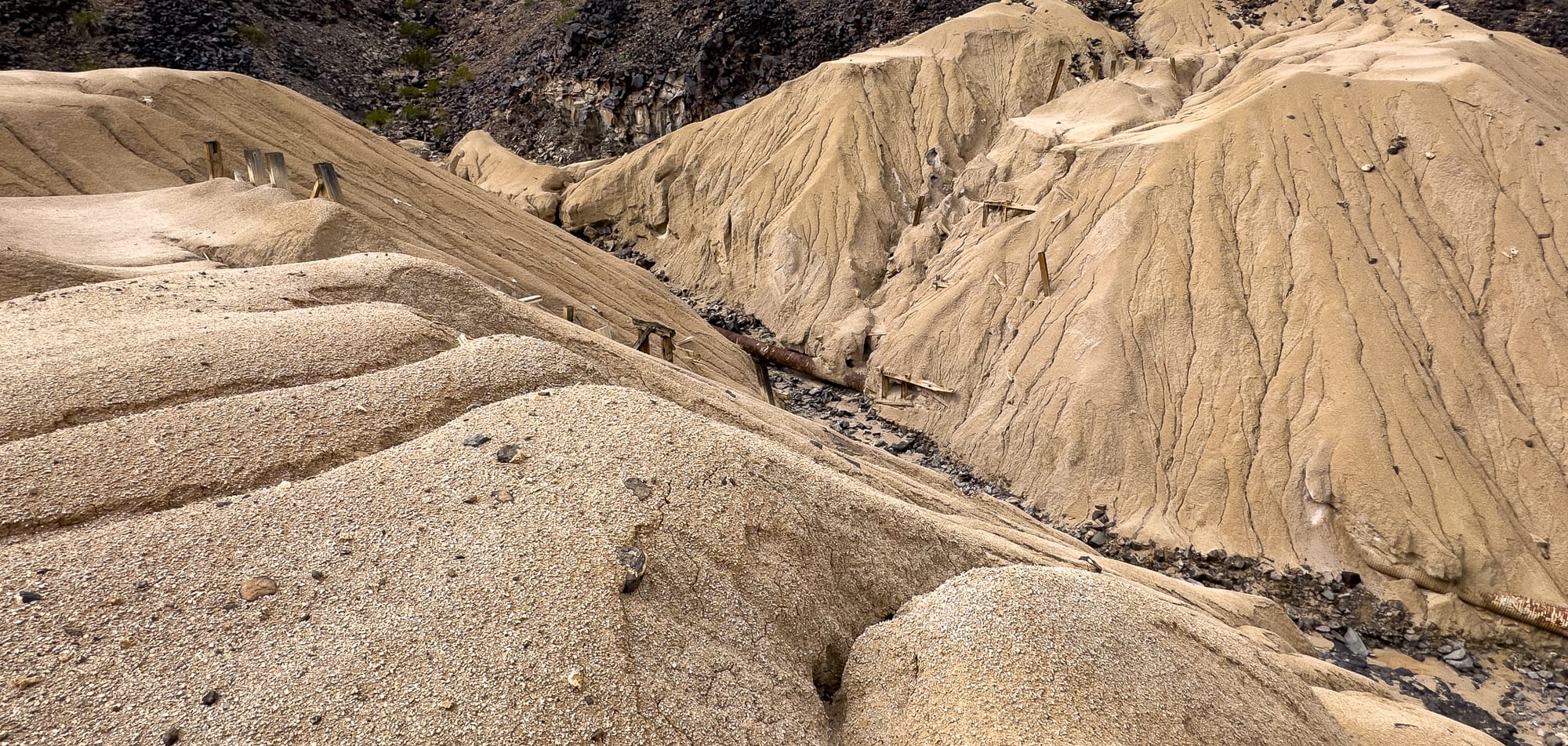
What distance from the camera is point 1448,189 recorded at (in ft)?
38.7

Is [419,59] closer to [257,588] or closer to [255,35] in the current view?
[255,35]

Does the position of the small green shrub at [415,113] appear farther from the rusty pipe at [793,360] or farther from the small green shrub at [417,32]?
the rusty pipe at [793,360]

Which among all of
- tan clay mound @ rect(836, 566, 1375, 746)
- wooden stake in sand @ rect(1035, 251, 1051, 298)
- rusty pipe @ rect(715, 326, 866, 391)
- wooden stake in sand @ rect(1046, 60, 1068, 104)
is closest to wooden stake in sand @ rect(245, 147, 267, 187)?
rusty pipe @ rect(715, 326, 866, 391)

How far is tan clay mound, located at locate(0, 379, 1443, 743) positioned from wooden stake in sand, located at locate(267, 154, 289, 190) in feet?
26.5

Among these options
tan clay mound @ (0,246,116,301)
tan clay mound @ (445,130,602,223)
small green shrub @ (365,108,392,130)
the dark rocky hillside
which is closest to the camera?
tan clay mound @ (0,246,116,301)

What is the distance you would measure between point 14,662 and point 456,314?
4289mm

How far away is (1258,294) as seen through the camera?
39.0 feet

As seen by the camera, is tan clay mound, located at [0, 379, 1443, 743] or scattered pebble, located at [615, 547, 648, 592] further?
scattered pebble, located at [615, 547, 648, 592]

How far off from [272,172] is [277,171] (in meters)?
0.09

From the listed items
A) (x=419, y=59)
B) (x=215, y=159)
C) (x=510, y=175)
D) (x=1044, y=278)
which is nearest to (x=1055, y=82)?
(x=1044, y=278)

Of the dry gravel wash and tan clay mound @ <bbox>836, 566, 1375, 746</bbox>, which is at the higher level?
the dry gravel wash

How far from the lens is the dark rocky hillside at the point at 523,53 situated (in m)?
25.3

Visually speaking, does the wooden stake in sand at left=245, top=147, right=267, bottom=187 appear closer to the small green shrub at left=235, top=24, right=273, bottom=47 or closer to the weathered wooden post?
the weathered wooden post

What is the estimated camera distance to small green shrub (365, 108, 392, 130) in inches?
1216
